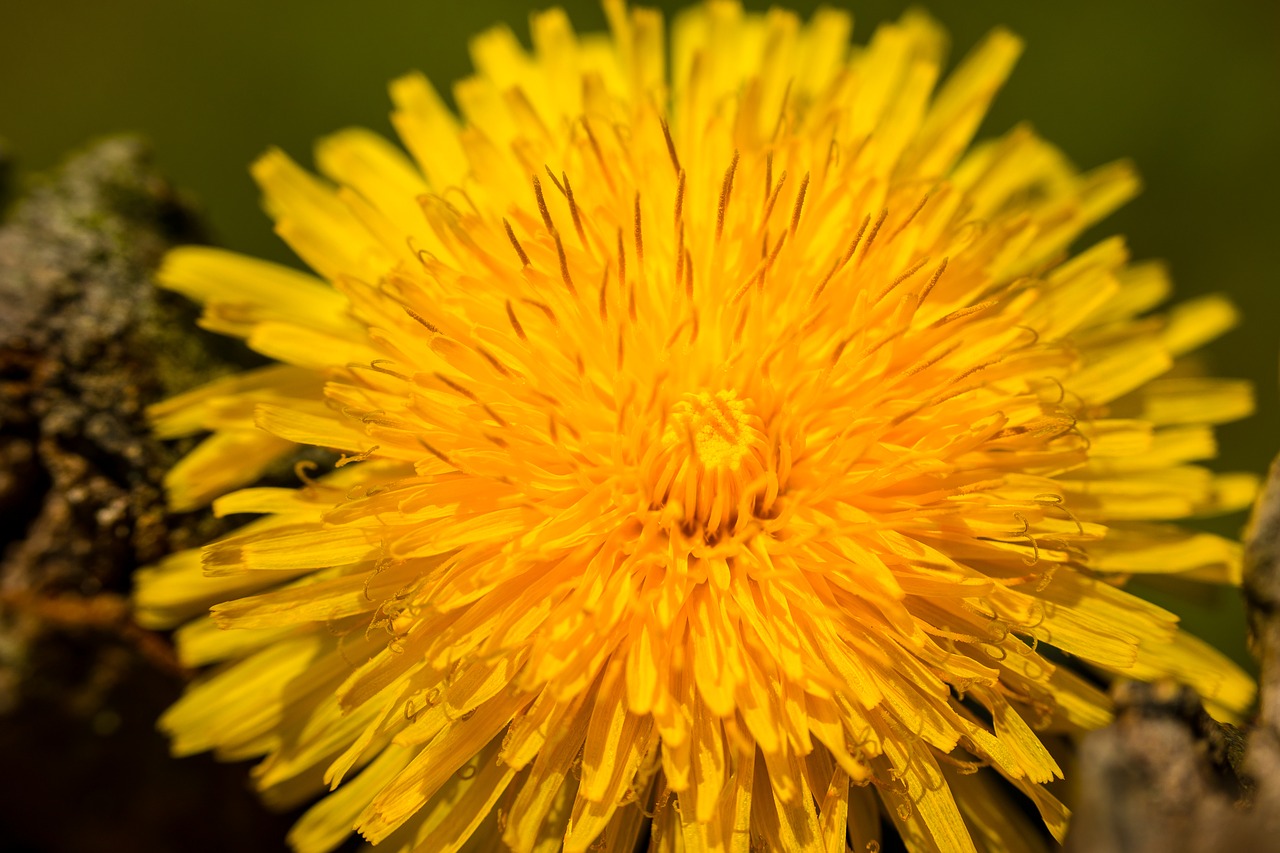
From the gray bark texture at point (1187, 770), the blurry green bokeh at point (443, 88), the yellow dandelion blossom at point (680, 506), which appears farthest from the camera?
the blurry green bokeh at point (443, 88)

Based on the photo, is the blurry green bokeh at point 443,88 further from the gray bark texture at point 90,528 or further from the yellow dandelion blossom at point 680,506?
the yellow dandelion blossom at point 680,506

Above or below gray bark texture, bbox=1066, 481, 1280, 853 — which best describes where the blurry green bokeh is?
above

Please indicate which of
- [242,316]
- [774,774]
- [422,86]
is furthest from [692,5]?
[774,774]

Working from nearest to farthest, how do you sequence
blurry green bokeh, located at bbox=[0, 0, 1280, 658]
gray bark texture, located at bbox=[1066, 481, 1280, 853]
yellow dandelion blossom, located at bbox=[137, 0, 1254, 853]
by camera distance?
gray bark texture, located at bbox=[1066, 481, 1280, 853]
yellow dandelion blossom, located at bbox=[137, 0, 1254, 853]
blurry green bokeh, located at bbox=[0, 0, 1280, 658]

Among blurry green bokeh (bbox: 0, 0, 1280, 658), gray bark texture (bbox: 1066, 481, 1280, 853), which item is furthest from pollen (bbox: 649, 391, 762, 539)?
blurry green bokeh (bbox: 0, 0, 1280, 658)

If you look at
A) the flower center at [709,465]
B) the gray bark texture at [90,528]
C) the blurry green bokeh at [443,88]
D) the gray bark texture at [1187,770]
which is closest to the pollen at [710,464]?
the flower center at [709,465]

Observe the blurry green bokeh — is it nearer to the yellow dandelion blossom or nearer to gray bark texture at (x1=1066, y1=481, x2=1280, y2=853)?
the yellow dandelion blossom

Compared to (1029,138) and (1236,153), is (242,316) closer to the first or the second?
(1029,138)
